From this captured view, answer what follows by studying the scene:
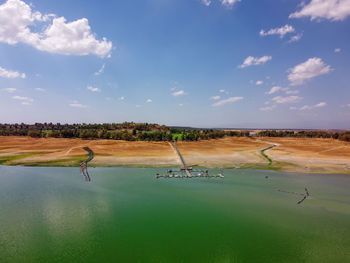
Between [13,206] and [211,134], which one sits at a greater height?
[211,134]

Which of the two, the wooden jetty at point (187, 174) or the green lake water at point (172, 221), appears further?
the wooden jetty at point (187, 174)

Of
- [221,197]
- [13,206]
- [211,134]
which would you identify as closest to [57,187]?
[13,206]

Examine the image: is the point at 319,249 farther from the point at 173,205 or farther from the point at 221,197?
the point at 173,205

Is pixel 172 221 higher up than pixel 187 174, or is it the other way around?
pixel 187 174

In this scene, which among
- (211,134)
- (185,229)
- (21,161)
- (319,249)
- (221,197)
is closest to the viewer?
(319,249)

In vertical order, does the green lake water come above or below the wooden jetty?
below

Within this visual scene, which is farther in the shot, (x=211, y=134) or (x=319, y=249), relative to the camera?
(x=211, y=134)

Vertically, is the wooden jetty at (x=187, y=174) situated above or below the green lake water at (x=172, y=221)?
above

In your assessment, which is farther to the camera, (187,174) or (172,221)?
(187,174)
